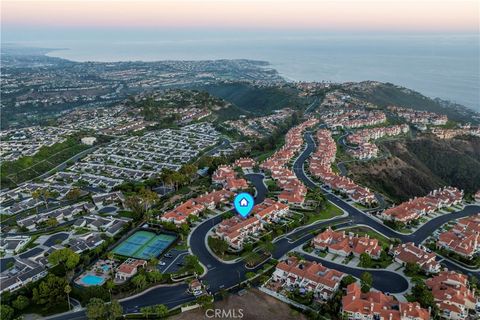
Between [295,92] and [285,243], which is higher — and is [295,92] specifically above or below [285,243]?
above

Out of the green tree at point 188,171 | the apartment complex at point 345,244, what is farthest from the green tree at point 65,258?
the green tree at point 188,171

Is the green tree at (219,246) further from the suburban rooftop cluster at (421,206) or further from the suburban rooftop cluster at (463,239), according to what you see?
the suburban rooftop cluster at (463,239)

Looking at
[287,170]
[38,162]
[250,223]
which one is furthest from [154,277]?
[38,162]

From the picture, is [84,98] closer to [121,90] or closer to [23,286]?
[121,90]

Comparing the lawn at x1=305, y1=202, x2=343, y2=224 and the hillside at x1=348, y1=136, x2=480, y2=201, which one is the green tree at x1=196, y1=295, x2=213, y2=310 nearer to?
the lawn at x1=305, y1=202, x2=343, y2=224

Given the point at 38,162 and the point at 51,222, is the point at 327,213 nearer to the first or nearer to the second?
the point at 51,222

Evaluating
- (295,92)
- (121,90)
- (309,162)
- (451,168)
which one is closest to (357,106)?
(295,92)
